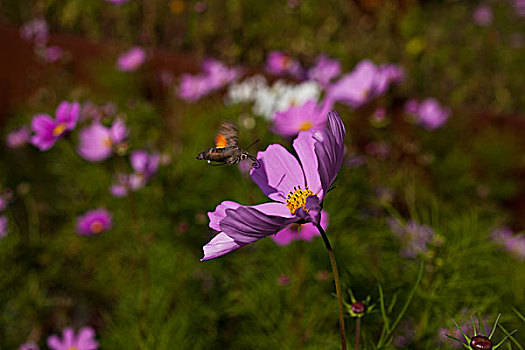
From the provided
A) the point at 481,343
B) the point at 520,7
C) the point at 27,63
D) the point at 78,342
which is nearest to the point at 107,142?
the point at 78,342

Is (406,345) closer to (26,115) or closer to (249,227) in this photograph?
(249,227)

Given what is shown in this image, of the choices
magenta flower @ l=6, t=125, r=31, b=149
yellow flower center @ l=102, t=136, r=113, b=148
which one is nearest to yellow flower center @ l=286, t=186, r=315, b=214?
yellow flower center @ l=102, t=136, r=113, b=148

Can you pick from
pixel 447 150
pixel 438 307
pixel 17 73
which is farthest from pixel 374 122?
pixel 17 73

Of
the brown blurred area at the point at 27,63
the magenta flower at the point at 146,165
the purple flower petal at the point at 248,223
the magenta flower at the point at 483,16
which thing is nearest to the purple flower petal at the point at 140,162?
the magenta flower at the point at 146,165

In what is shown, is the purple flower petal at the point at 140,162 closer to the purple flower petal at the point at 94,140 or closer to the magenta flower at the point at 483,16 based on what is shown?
the purple flower petal at the point at 94,140

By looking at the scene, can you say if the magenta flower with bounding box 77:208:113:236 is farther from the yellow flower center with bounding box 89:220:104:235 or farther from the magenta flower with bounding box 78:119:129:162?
the magenta flower with bounding box 78:119:129:162

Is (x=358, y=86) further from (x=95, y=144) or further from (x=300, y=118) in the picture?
(x=95, y=144)
